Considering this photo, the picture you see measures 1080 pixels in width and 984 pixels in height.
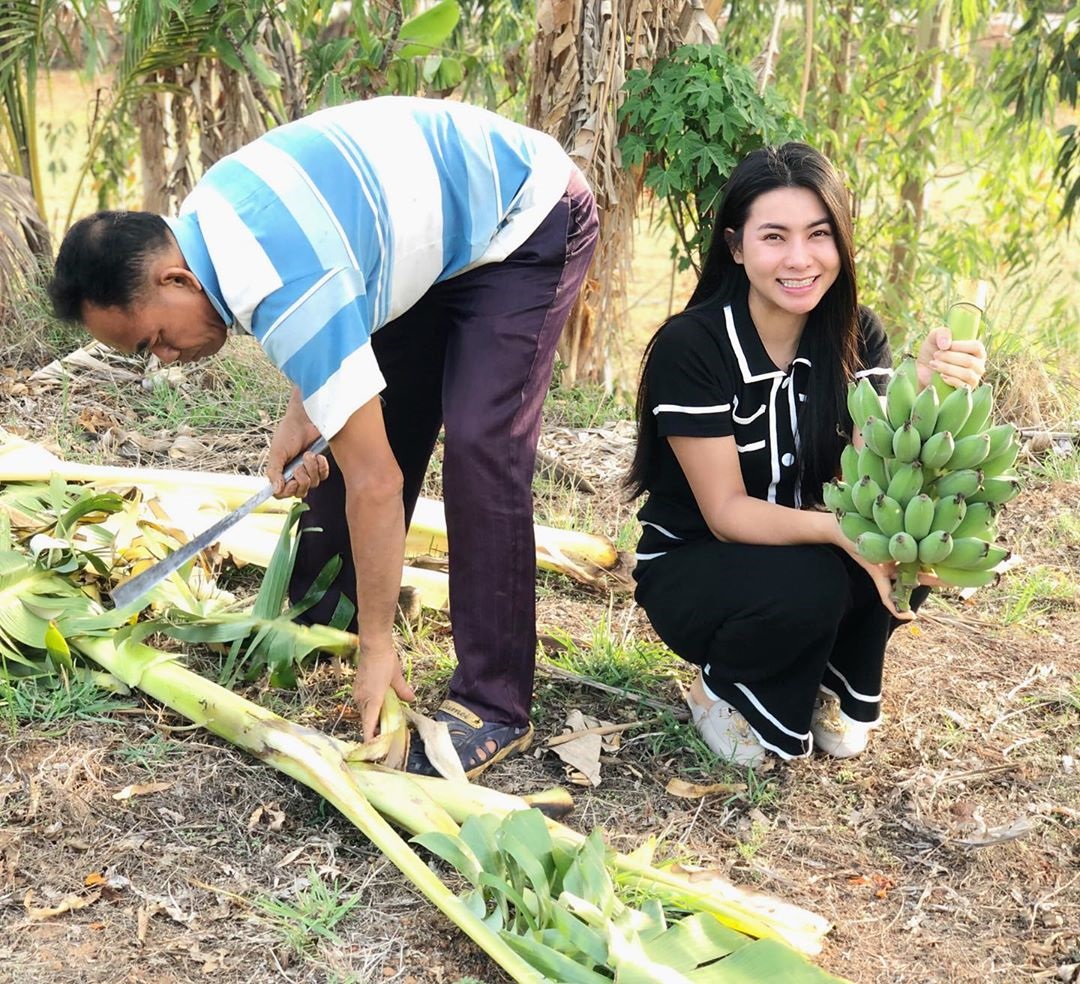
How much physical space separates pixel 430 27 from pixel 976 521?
10.1 feet

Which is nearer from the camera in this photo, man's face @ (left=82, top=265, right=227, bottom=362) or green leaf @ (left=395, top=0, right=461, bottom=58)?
man's face @ (left=82, top=265, right=227, bottom=362)

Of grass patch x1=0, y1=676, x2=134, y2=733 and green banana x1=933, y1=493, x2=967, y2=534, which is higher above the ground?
green banana x1=933, y1=493, x2=967, y2=534

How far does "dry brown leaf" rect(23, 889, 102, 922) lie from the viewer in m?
2.21

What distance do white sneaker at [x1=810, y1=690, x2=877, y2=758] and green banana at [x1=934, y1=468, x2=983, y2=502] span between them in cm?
72

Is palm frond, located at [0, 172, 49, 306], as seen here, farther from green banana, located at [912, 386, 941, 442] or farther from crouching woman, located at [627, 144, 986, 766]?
green banana, located at [912, 386, 941, 442]

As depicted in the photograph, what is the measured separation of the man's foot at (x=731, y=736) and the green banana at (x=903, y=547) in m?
0.65

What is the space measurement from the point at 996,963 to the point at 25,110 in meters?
4.69

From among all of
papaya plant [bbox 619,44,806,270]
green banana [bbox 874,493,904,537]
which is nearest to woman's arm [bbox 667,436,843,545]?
green banana [bbox 874,493,904,537]

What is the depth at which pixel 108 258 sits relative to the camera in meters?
2.07

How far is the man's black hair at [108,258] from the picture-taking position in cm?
208

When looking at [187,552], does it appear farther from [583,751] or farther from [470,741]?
[583,751]

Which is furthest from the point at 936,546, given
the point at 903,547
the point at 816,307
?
the point at 816,307

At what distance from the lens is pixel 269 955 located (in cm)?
216

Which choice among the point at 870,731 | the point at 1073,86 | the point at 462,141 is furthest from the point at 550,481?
the point at 1073,86
